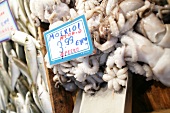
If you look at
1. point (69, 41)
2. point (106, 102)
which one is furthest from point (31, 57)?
point (106, 102)

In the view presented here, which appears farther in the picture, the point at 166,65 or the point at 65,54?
the point at 65,54

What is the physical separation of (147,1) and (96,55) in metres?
0.28

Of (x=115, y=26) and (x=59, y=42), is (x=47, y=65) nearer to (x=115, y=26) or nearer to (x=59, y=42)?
(x=59, y=42)

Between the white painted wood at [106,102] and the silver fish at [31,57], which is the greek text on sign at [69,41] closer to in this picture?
the white painted wood at [106,102]

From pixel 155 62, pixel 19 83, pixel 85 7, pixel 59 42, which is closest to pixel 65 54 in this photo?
pixel 59 42

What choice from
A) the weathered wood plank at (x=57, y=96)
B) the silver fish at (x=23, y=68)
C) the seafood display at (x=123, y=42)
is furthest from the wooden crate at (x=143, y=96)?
the silver fish at (x=23, y=68)

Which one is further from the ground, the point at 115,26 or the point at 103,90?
the point at 115,26

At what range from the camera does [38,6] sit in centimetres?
121

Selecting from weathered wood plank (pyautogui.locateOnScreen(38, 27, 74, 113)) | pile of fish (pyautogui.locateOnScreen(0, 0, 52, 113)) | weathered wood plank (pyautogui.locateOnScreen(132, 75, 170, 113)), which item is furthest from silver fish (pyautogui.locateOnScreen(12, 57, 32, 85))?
weathered wood plank (pyautogui.locateOnScreen(132, 75, 170, 113))

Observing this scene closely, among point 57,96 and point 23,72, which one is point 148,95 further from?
point 23,72

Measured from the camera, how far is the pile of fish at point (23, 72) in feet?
4.85

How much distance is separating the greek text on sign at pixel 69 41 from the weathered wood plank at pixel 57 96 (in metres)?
0.12

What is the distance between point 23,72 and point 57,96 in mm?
396

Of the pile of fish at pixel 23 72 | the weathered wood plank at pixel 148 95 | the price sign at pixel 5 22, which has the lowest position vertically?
the weathered wood plank at pixel 148 95
